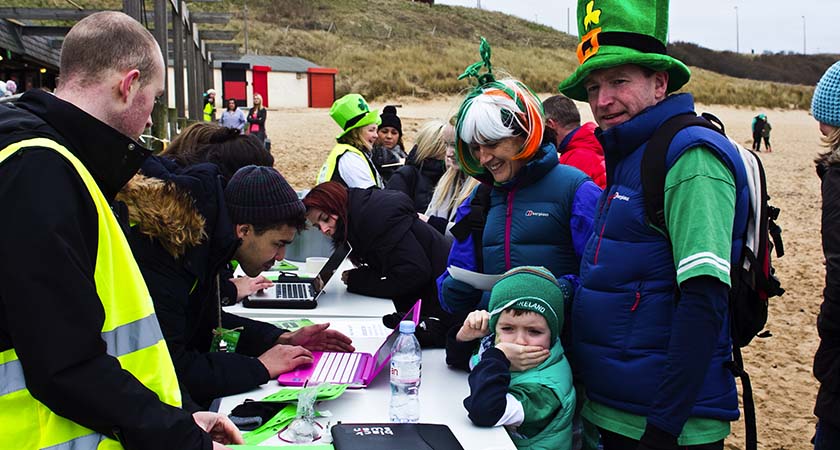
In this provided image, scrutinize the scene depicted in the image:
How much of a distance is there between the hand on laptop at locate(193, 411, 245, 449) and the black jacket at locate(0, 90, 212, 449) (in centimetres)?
50

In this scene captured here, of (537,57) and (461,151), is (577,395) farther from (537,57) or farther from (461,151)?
(537,57)

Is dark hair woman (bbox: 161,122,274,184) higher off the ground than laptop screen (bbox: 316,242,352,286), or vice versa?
dark hair woman (bbox: 161,122,274,184)

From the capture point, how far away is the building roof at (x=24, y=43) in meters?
9.63

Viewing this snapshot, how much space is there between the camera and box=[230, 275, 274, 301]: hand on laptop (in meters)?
3.78

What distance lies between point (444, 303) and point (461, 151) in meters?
0.61

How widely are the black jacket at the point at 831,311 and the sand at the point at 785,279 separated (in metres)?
1.59

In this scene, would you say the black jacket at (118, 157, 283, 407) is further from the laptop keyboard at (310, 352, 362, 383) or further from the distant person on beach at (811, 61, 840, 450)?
the distant person on beach at (811, 61, 840, 450)

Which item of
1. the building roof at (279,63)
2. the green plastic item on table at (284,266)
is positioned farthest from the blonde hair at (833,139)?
the building roof at (279,63)

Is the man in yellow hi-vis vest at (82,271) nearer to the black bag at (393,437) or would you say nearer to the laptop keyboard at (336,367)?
the black bag at (393,437)

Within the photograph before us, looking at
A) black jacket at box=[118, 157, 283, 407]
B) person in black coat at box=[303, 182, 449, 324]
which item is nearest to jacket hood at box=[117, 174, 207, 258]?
black jacket at box=[118, 157, 283, 407]

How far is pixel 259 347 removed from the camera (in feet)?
9.70

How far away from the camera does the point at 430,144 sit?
18.2 ft

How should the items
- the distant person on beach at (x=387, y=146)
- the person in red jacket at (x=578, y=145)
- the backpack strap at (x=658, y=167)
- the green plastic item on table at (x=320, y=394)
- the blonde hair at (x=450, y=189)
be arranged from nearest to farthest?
the backpack strap at (x=658, y=167) → the green plastic item on table at (x=320, y=394) → the person in red jacket at (x=578, y=145) → the blonde hair at (x=450, y=189) → the distant person on beach at (x=387, y=146)

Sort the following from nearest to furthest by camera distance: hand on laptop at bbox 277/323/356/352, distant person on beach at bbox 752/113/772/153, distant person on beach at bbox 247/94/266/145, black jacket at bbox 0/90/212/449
A: black jacket at bbox 0/90/212/449
hand on laptop at bbox 277/323/356/352
distant person on beach at bbox 247/94/266/145
distant person on beach at bbox 752/113/772/153
